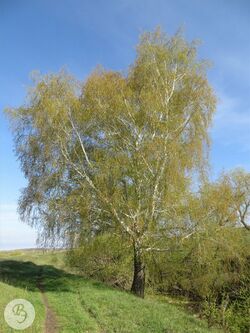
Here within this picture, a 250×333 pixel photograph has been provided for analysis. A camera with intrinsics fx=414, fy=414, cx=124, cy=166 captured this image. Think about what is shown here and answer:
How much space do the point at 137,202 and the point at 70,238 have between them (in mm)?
4307

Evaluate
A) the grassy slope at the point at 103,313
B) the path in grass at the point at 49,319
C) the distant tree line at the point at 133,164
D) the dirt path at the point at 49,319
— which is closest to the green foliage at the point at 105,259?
the distant tree line at the point at 133,164

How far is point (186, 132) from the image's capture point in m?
25.0

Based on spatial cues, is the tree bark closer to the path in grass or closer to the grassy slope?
the grassy slope

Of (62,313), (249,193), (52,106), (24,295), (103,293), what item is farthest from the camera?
(249,193)

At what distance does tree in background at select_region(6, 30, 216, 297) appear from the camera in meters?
23.1

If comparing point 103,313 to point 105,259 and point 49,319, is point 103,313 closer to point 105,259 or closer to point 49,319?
point 49,319

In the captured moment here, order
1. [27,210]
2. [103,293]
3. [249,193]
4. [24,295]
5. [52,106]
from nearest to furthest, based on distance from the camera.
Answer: [24,295]
[103,293]
[52,106]
[27,210]
[249,193]

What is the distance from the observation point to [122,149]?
2427cm

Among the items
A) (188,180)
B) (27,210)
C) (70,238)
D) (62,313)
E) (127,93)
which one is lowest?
(62,313)

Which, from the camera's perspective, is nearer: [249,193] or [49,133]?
[49,133]

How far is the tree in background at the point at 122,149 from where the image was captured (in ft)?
75.9

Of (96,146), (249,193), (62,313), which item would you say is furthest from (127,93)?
(249,193)

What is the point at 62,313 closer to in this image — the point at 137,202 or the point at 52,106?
the point at 137,202

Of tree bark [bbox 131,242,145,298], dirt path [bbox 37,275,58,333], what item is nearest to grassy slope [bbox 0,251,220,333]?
dirt path [bbox 37,275,58,333]
